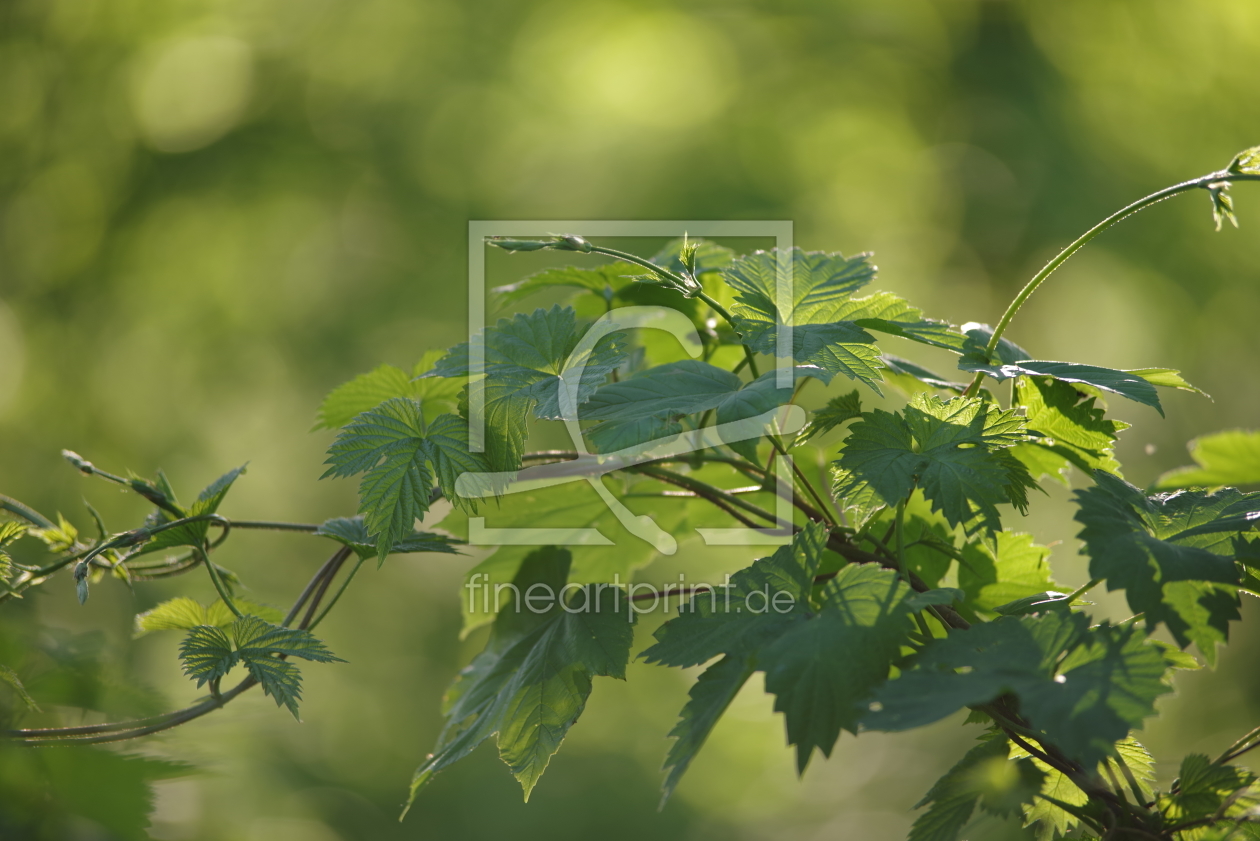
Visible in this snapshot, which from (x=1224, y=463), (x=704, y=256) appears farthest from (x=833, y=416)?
(x=1224, y=463)

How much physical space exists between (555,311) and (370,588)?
4.43m

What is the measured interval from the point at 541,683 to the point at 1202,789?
18.0 inches

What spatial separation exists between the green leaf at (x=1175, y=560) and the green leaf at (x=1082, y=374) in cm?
8

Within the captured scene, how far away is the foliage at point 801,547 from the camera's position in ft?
1.54

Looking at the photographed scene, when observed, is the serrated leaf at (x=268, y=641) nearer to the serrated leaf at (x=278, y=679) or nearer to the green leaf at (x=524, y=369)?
the serrated leaf at (x=278, y=679)

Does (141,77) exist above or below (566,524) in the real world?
above

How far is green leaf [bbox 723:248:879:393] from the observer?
59 cm

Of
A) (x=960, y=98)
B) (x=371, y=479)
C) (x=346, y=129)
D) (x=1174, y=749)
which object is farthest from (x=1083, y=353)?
(x=371, y=479)

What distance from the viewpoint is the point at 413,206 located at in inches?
173

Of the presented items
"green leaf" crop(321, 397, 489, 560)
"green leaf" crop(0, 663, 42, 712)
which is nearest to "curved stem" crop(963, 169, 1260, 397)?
"green leaf" crop(321, 397, 489, 560)

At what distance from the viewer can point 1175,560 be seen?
47 centimetres

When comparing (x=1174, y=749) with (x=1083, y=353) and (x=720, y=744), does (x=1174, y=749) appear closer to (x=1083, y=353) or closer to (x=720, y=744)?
(x=1083, y=353)

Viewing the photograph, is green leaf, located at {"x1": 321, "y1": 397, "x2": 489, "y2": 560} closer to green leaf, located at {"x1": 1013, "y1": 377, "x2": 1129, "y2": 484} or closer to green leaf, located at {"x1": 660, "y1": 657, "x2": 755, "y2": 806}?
green leaf, located at {"x1": 660, "y1": 657, "x2": 755, "y2": 806}

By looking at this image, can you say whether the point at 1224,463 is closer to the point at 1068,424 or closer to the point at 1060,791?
the point at 1068,424
